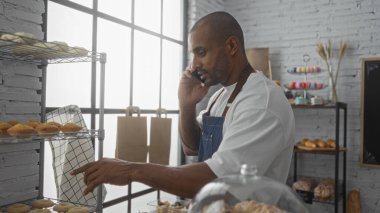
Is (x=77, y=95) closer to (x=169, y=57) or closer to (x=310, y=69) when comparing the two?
(x=169, y=57)

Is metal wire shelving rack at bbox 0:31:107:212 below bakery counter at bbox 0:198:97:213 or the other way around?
the other way around

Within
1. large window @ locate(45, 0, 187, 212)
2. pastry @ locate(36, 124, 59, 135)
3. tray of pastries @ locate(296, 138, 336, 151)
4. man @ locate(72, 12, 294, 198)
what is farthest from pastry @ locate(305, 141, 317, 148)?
pastry @ locate(36, 124, 59, 135)

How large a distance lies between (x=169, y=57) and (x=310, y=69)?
168 centimetres

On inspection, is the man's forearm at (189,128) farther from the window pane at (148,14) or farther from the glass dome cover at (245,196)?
the window pane at (148,14)

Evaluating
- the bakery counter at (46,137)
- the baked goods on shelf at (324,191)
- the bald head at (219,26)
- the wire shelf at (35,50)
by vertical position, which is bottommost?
the baked goods on shelf at (324,191)

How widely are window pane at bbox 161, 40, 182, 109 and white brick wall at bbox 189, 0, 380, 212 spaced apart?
0.40 metres

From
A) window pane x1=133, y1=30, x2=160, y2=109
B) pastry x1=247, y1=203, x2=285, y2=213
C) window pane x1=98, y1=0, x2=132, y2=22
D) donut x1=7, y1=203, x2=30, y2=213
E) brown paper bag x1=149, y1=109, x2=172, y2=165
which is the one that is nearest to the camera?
pastry x1=247, y1=203, x2=285, y2=213

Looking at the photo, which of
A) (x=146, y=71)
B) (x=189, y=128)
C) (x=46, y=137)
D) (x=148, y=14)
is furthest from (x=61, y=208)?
(x=148, y=14)

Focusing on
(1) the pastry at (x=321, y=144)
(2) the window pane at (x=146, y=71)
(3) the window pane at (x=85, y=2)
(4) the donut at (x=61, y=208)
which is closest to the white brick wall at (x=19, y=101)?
(4) the donut at (x=61, y=208)

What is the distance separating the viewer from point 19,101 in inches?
76.4

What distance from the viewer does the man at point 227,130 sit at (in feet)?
4.04

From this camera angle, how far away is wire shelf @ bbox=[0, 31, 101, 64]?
154 centimetres

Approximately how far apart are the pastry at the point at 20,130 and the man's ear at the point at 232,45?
0.98m

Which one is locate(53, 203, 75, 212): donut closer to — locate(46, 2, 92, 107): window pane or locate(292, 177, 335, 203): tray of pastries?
locate(46, 2, 92, 107): window pane
